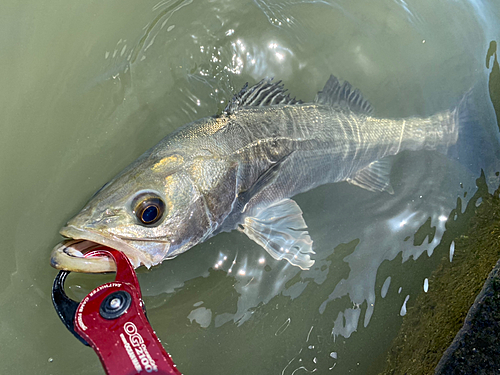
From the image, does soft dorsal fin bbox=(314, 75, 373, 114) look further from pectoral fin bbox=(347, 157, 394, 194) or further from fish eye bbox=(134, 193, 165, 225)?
fish eye bbox=(134, 193, 165, 225)

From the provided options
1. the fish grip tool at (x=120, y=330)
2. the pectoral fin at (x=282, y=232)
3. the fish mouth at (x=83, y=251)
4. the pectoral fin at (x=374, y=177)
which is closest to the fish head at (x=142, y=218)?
the fish mouth at (x=83, y=251)

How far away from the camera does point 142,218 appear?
248 centimetres

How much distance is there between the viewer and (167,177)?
2.64m

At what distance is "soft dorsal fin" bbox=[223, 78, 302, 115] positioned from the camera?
3.10m

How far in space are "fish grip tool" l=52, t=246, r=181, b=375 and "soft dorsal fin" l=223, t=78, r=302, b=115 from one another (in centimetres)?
165

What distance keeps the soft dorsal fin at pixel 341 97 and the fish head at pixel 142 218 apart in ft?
5.33

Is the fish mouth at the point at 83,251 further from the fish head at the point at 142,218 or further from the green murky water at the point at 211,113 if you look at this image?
the green murky water at the point at 211,113

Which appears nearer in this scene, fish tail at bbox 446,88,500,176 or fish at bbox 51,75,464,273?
fish at bbox 51,75,464,273

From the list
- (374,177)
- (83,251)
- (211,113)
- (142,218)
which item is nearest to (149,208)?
(142,218)

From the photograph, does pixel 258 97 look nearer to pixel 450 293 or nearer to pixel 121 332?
pixel 121 332

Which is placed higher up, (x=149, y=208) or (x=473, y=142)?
(x=149, y=208)

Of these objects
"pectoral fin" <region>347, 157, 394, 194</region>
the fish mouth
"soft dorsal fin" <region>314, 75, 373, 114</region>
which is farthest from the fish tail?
the fish mouth

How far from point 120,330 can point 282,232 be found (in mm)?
1778

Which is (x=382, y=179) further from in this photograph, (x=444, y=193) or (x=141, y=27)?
(x=141, y=27)
